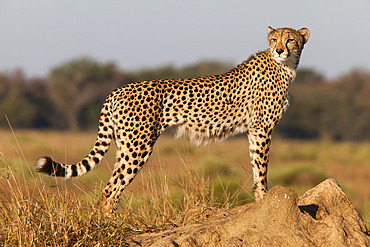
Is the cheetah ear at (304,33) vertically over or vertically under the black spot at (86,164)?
over

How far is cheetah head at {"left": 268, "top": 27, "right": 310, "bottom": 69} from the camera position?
4375 mm

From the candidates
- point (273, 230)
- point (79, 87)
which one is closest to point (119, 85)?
point (79, 87)

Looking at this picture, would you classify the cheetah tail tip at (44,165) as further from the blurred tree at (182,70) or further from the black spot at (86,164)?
the blurred tree at (182,70)

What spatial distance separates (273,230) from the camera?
2801 mm

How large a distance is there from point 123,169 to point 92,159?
0.25m

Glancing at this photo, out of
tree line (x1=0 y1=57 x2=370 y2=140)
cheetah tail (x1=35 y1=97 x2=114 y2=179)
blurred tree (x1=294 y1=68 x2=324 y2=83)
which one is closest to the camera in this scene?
cheetah tail (x1=35 y1=97 x2=114 y2=179)

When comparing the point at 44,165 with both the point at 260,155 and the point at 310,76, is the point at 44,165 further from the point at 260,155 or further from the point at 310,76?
the point at 310,76

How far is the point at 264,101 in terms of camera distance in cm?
451

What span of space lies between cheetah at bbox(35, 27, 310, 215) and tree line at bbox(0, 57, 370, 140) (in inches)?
762

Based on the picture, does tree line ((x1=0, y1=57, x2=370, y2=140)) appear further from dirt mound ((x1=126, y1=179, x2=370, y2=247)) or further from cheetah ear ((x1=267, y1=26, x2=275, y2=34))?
dirt mound ((x1=126, y1=179, x2=370, y2=247))

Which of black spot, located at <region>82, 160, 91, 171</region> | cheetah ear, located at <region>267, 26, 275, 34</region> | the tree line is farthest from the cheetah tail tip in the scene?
the tree line

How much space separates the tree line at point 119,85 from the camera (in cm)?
2591

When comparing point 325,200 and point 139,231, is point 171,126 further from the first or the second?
point 325,200

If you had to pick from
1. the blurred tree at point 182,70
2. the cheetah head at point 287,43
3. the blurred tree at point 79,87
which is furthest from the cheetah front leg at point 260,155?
the blurred tree at point 182,70
